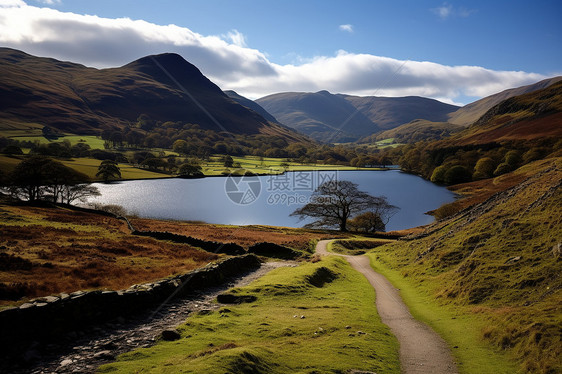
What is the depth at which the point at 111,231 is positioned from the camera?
42250 mm

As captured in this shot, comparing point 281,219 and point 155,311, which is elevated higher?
point 155,311

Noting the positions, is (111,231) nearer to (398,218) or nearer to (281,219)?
(281,219)

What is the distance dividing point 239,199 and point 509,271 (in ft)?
366

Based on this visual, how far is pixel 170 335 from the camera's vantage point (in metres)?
12.3

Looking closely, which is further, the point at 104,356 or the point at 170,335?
the point at 170,335

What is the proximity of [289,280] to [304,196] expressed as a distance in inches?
4230

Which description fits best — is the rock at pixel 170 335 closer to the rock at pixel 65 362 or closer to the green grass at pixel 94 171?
the rock at pixel 65 362

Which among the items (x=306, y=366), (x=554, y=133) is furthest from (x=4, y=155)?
(x=554, y=133)

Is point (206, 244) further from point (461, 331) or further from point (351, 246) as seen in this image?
point (461, 331)

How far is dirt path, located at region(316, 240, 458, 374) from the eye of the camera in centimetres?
1200
